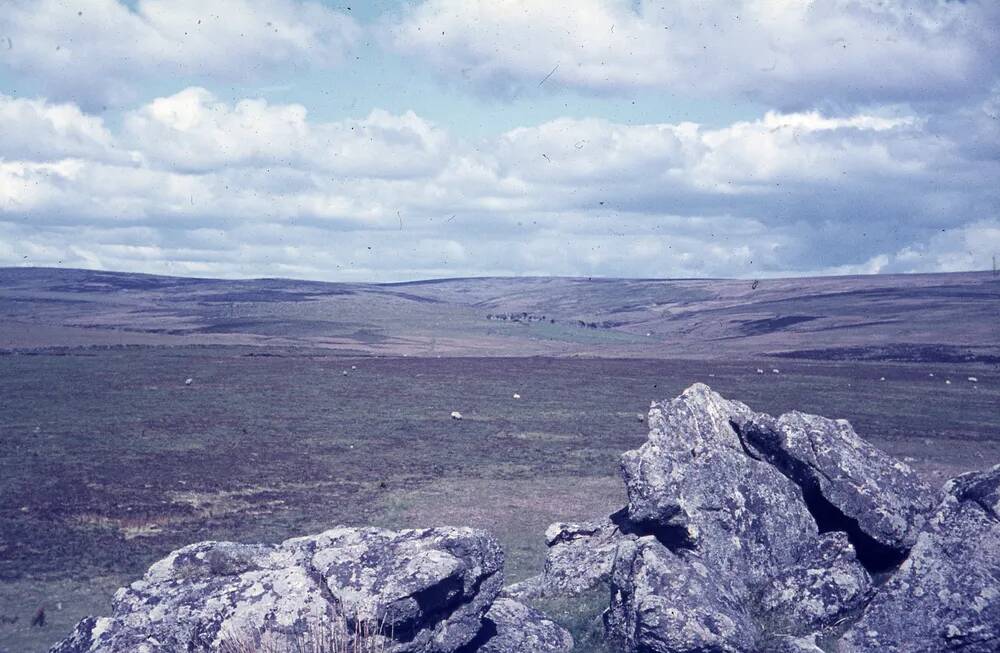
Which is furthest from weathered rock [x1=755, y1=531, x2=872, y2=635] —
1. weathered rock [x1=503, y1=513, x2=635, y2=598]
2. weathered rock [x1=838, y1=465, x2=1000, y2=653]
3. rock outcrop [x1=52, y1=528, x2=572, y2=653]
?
rock outcrop [x1=52, y1=528, x2=572, y2=653]

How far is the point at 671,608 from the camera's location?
439 inches

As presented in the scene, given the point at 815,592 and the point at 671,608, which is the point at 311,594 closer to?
the point at 671,608

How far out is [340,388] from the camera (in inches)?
2133

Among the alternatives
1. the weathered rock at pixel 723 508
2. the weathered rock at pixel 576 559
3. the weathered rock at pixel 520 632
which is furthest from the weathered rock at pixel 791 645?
the weathered rock at pixel 576 559

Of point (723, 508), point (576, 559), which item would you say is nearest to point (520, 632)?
point (576, 559)

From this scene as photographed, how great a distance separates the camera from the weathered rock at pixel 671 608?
11.0m

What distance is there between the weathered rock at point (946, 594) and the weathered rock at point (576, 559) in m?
4.16

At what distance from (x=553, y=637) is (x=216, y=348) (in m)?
83.6

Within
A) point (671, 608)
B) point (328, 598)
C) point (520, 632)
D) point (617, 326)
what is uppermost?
point (328, 598)

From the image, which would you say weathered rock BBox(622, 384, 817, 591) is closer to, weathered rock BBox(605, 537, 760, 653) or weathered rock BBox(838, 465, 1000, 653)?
weathered rock BBox(605, 537, 760, 653)

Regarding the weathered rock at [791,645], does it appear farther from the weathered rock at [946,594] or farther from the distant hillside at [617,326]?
the distant hillside at [617,326]

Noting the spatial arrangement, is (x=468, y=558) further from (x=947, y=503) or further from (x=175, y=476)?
(x=175, y=476)

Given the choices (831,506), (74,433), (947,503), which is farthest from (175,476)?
(947,503)

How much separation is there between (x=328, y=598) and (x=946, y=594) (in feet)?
25.9
